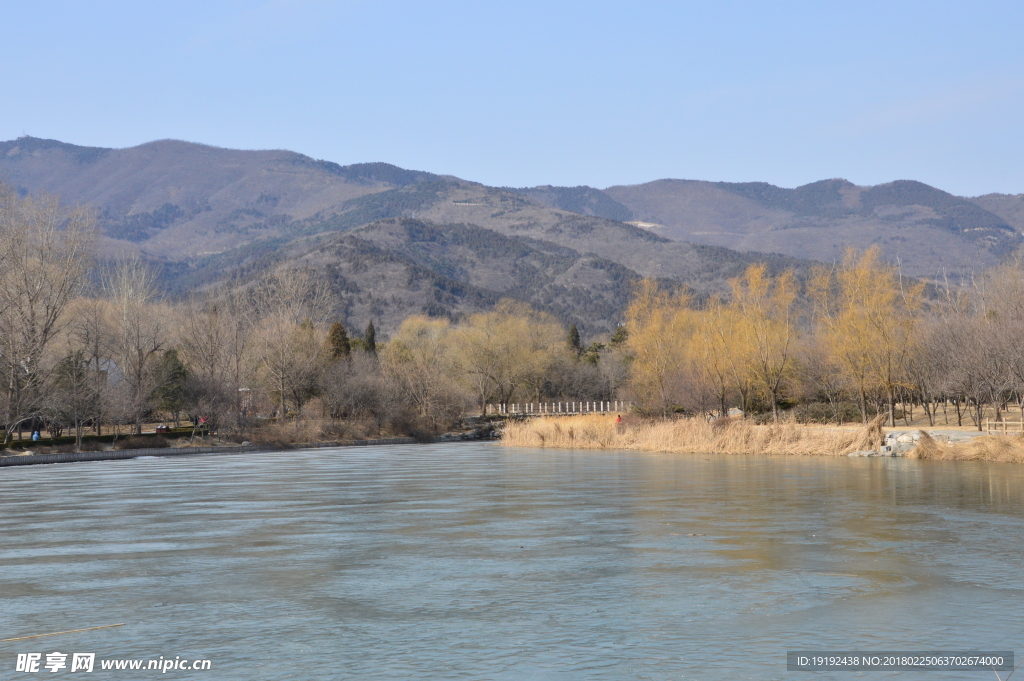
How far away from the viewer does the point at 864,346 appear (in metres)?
52.9

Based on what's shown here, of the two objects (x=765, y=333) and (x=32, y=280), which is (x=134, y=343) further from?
(x=765, y=333)

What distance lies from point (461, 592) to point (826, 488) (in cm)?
1599

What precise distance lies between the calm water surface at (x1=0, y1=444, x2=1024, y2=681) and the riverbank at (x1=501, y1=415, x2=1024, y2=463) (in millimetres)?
9740

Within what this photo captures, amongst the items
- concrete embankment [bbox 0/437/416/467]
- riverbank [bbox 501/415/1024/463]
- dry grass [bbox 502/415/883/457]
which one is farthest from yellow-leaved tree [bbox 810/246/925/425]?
concrete embankment [bbox 0/437/416/467]

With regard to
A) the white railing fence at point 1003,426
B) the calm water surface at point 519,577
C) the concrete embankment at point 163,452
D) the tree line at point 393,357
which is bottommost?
the concrete embankment at point 163,452

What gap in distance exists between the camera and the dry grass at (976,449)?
3478 cm

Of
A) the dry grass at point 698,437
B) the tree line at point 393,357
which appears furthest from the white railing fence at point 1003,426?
the dry grass at point 698,437

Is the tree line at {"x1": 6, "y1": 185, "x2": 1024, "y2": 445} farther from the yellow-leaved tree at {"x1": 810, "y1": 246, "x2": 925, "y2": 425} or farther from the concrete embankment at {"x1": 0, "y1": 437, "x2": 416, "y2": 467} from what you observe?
the concrete embankment at {"x1": 0, "y1": 437, "x2": 416, "y2": 467}

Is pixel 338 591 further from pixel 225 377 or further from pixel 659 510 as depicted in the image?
pixel 225 377

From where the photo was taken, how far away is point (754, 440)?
4244cm

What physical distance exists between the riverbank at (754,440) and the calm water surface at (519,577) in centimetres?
974

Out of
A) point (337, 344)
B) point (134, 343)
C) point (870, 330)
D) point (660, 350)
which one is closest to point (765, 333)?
point (870, 330)

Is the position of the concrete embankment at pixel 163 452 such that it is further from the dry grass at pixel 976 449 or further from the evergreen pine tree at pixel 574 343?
the evergreen pine tree at pixel 574 343

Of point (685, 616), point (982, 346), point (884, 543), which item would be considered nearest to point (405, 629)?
point (685, 616)
